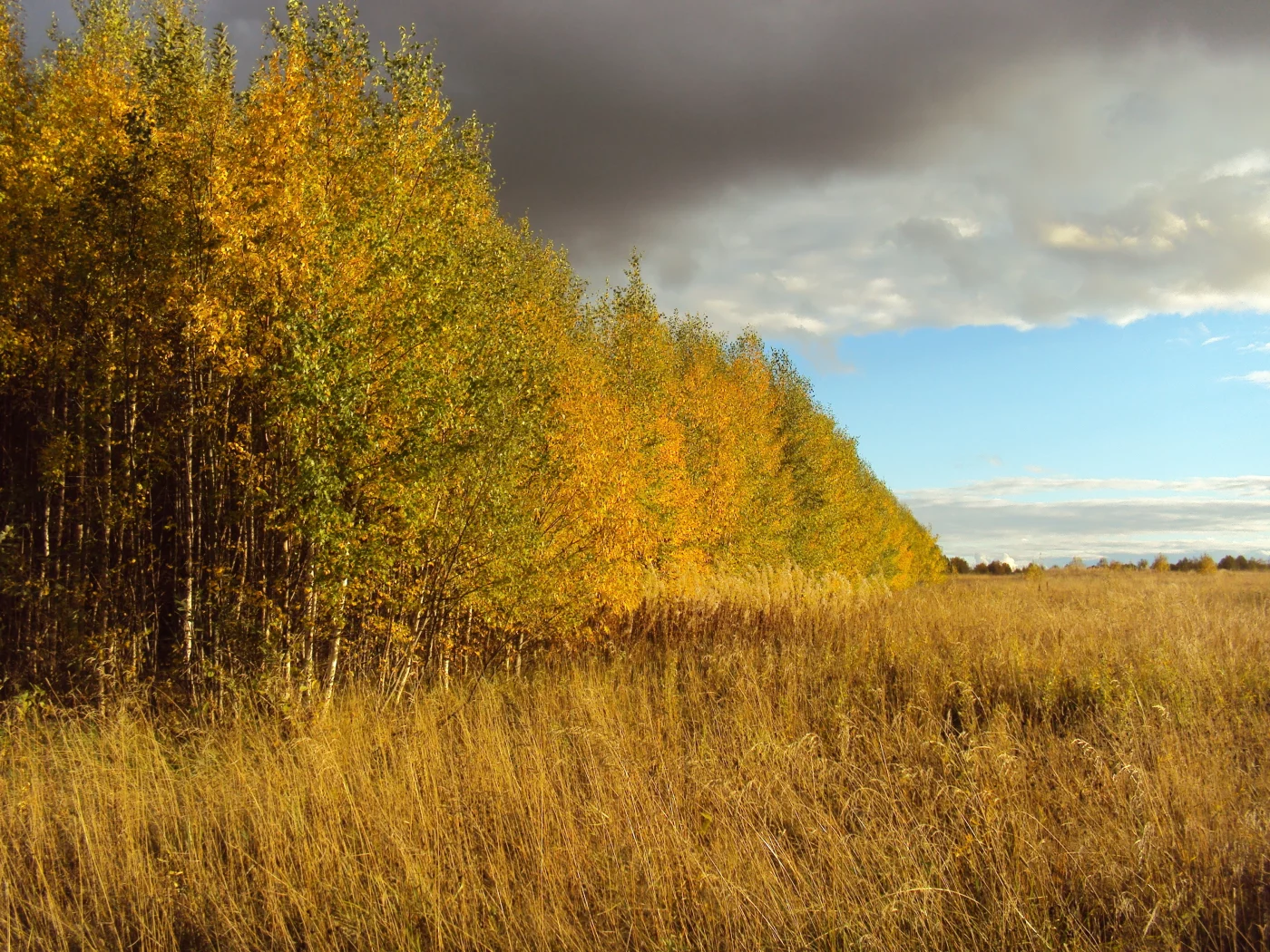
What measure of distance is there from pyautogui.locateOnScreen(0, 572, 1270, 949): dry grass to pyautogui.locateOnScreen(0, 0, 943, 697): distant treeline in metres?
1.75

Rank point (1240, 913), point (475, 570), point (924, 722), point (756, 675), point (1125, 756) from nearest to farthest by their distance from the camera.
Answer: point (1240, 913) < point (1125, 756) < point (924, 722) < point (756, 675) < point (475, 570)

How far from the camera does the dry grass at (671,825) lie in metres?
4.49

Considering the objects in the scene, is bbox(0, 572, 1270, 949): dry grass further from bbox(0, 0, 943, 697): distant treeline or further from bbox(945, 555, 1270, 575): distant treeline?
bbox(945, 555, 1270, 575): distant treeline

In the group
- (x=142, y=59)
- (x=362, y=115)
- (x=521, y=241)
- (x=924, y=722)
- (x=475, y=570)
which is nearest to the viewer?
(x=924, y=722)

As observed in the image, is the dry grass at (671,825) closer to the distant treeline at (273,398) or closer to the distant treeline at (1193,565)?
the distant treeline at (273,398)

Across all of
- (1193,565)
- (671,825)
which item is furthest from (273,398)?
(1193,565)

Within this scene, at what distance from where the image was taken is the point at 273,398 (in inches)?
372

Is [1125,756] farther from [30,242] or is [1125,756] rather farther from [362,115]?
[30,242]

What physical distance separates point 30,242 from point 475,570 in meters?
7.31

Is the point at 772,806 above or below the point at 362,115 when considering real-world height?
below

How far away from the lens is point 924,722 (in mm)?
8578

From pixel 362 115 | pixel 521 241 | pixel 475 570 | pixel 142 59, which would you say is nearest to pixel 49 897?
pixel 475 570

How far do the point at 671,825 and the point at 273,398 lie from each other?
6868mm

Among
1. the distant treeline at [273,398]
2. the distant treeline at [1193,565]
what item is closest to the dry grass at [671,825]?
the distant treeline at [273,398]
